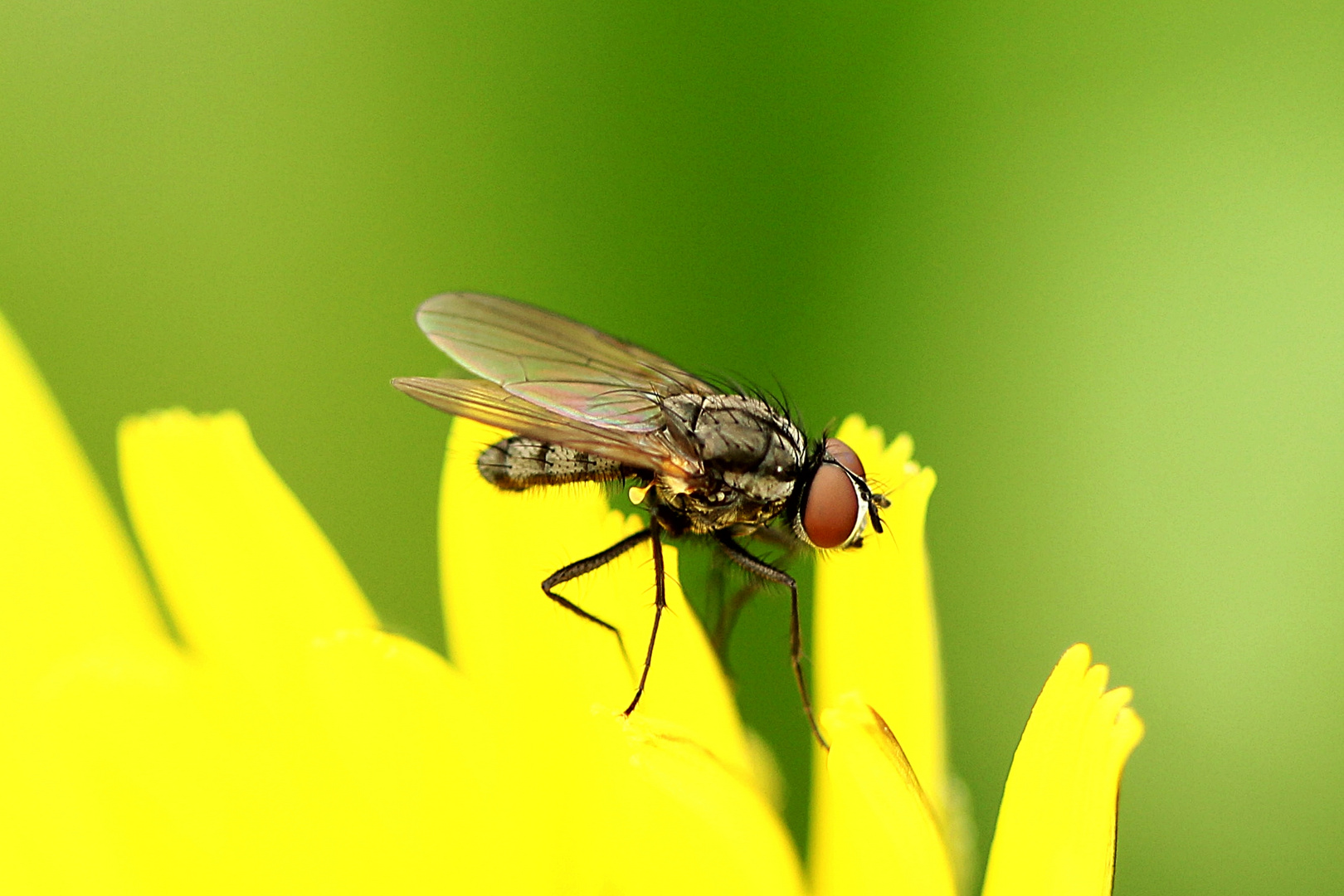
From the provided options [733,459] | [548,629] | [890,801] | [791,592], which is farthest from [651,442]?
[890,801]

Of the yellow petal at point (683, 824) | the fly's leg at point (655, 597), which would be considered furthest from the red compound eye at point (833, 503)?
the yellow petal at point (683, 824)

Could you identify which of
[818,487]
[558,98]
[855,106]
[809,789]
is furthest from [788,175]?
[809,789]

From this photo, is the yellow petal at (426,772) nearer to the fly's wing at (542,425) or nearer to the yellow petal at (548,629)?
the yellow petal at (548,629)

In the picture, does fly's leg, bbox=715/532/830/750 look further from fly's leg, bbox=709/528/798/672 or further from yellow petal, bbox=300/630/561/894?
yellow petal, bbox=300/630/561/894

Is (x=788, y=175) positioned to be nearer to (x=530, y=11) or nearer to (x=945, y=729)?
(x=530, y=11)

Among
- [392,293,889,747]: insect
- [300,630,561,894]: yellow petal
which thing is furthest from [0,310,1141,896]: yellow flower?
[392,293,889,747]: insect
